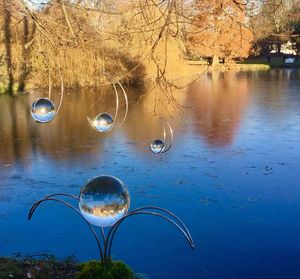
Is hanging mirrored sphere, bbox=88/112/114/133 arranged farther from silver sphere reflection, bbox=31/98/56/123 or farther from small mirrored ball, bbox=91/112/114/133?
silver sphere reflection, bbox=31/98/56/123

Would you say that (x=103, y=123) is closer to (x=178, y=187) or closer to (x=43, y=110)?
(x=43, y=110)

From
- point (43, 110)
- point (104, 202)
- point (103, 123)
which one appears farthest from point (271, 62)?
point (104, 202)

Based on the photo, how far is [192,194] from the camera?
22.0 ft

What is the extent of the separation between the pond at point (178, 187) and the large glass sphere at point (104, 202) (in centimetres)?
226

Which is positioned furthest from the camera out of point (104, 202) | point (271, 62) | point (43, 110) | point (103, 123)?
point (271, 62)

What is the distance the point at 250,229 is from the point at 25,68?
17854 mm

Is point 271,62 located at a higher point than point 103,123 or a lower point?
lower

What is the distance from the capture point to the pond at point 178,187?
195 inches

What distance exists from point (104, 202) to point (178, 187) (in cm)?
464

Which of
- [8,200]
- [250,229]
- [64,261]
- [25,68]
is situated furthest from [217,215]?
[25,68]

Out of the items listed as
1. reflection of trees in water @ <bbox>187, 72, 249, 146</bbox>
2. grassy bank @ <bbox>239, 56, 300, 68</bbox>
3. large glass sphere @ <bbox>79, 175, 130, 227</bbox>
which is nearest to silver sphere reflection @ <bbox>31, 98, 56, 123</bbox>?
large glass sphere @ <bbox>79, 175, 130, 227</bbox>

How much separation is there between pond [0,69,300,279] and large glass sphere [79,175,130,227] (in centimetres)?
226

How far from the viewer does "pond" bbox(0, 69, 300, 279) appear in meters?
4.96

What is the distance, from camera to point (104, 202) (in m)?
2.44
